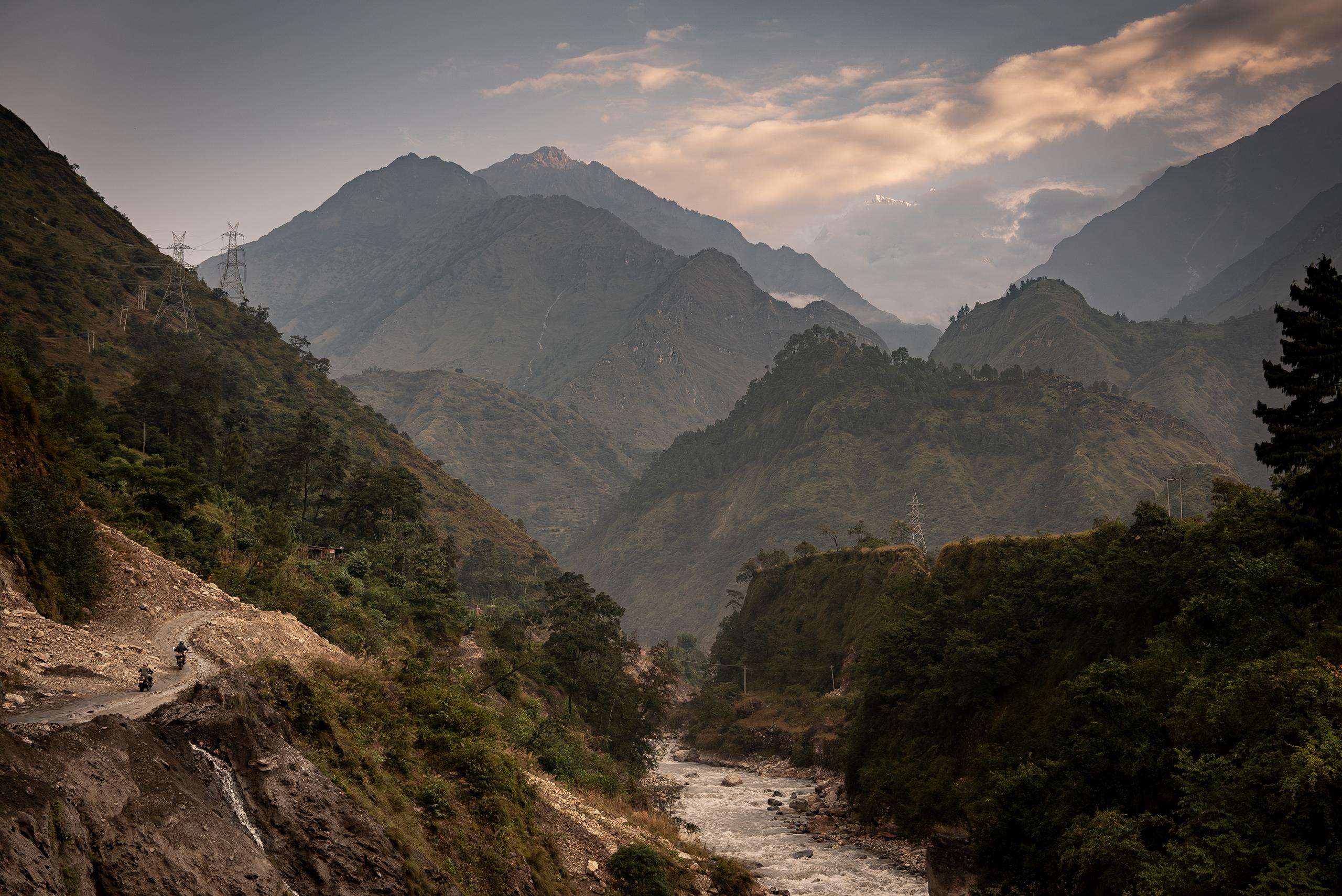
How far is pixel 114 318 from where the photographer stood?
305 feet

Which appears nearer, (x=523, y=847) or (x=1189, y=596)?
(x=523, y=847)

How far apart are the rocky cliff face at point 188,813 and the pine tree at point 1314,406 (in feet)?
109

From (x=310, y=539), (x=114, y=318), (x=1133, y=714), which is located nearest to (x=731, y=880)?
(x=1133, y=714)

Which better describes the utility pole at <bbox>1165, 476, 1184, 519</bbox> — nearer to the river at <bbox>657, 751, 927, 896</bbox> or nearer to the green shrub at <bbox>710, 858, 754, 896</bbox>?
the river at <bbox>657, 751, 927, 896</bbox>

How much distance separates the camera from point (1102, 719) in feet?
124

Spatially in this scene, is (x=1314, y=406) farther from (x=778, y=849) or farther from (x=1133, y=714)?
(x=778, y=849)

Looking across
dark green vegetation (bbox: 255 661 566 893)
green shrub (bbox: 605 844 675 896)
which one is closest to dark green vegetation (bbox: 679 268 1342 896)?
green shrub (bbox: 605 844 675 896)

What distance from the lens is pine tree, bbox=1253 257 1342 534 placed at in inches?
1305

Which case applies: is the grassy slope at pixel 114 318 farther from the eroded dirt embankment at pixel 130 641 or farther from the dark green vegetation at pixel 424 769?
the dark green vegetation at pixel 424 769

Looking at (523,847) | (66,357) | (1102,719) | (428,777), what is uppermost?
(66,357)

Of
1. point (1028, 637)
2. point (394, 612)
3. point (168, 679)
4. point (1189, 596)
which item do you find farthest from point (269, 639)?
point (1028, 637)

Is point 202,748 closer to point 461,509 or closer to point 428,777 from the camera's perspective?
point 428,777

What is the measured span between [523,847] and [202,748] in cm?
1315

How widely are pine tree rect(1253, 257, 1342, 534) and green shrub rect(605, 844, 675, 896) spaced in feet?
89.0
